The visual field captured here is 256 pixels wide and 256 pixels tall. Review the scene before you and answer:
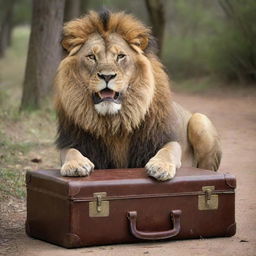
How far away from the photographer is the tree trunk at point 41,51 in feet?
34.1

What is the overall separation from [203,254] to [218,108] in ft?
29.4

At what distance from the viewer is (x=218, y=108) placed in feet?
43.0

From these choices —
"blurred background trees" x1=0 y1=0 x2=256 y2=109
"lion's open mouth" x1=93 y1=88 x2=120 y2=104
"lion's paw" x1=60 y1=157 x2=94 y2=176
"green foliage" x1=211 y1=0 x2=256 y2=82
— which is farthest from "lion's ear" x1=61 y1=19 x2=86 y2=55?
"green foliage" x1=211 y1=0 x2=256 y2=82

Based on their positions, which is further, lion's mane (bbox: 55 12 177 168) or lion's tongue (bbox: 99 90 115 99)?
lion's mane (bbox: 55 12 177 168)

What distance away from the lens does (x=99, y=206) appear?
173 inches

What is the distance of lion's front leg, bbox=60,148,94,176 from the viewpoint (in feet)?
14.8

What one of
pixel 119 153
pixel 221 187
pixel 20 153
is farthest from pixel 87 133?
pixel 20 153

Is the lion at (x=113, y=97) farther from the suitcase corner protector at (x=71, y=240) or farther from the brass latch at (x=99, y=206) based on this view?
the suitcase corner protector at (x=71, y=240)

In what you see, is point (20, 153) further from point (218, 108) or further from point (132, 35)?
point (218, 108)

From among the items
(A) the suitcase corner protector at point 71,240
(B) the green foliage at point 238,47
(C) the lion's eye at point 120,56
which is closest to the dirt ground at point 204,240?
(A) the suitcase corner protector at point 71,240

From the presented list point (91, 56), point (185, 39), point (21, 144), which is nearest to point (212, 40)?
point (185, 39)

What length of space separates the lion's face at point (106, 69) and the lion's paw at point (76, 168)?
17.1 inches

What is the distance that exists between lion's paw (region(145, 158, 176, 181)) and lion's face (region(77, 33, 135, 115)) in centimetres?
50

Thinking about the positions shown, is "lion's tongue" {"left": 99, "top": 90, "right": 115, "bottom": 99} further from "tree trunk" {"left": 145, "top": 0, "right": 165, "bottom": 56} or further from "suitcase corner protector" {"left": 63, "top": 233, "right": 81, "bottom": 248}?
"tree trunk" {"left": 145, "top": 0, "right": 165, "bottom": 56}
